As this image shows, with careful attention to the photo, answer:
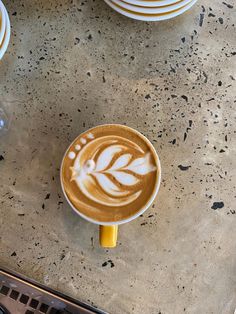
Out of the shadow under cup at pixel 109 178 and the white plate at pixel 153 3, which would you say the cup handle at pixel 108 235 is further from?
the white plate at pixel 153 3

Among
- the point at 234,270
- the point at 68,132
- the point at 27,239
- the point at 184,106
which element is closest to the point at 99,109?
the point at 68,132

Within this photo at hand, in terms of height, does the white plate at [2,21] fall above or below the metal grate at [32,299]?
above

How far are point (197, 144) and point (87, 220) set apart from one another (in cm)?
28

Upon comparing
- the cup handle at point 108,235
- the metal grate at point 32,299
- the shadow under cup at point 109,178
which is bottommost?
the metal grate at point 32,299

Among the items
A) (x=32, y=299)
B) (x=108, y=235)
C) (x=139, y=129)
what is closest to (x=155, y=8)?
(x=139, y=129)

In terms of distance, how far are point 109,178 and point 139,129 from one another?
0.15 metres

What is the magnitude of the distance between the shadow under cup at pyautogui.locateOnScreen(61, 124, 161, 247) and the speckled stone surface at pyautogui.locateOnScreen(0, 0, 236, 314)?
0.08m

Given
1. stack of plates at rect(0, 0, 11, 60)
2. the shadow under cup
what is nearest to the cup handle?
the shadow under cup

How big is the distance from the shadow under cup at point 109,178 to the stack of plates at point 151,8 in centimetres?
25

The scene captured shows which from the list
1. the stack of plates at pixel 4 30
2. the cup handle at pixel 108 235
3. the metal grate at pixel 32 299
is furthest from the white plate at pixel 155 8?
the metal grate at pixel 32 299

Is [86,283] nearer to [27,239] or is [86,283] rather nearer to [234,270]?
[27,239]

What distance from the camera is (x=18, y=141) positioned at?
864 mm

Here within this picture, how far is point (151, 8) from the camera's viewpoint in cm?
81

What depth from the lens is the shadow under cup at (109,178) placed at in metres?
0.76
